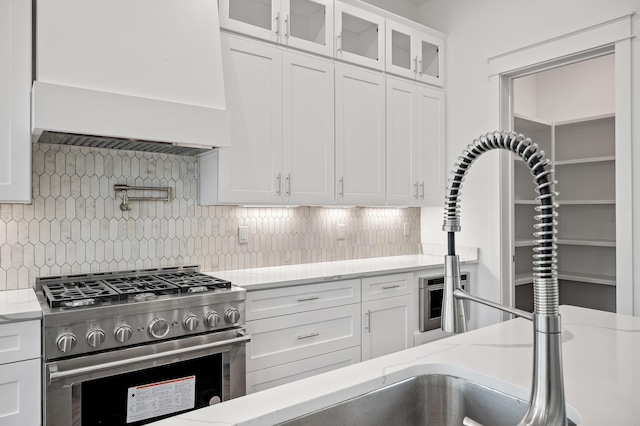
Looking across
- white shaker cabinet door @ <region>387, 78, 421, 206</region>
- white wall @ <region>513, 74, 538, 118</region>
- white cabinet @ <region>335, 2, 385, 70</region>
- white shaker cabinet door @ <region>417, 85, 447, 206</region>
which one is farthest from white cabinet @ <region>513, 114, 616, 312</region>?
white cabinet @ <region>335, 2, 385, 70</region>

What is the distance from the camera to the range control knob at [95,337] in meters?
1.88

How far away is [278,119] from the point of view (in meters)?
2.88

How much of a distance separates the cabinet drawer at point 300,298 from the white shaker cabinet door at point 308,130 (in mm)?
591

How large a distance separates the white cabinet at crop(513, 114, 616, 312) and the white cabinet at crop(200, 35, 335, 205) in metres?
2.02

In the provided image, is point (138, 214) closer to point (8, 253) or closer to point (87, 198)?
point (87, 198)

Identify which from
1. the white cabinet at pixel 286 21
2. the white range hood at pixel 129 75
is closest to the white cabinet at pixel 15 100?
the white range hood at pixel 129 75

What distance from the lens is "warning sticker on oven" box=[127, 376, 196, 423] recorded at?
6.42 ft

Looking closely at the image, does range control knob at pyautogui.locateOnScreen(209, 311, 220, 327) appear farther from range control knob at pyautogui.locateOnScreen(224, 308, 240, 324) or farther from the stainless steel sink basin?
the stainless steel sink basin

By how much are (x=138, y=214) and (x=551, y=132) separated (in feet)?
12.8

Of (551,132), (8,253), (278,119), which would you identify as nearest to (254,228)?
(278,119)

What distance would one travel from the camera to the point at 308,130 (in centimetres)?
303

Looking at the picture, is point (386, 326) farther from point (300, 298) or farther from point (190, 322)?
point (190, 322)

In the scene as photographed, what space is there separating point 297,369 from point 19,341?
4.61 ft

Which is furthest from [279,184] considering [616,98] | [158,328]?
[616,98]
